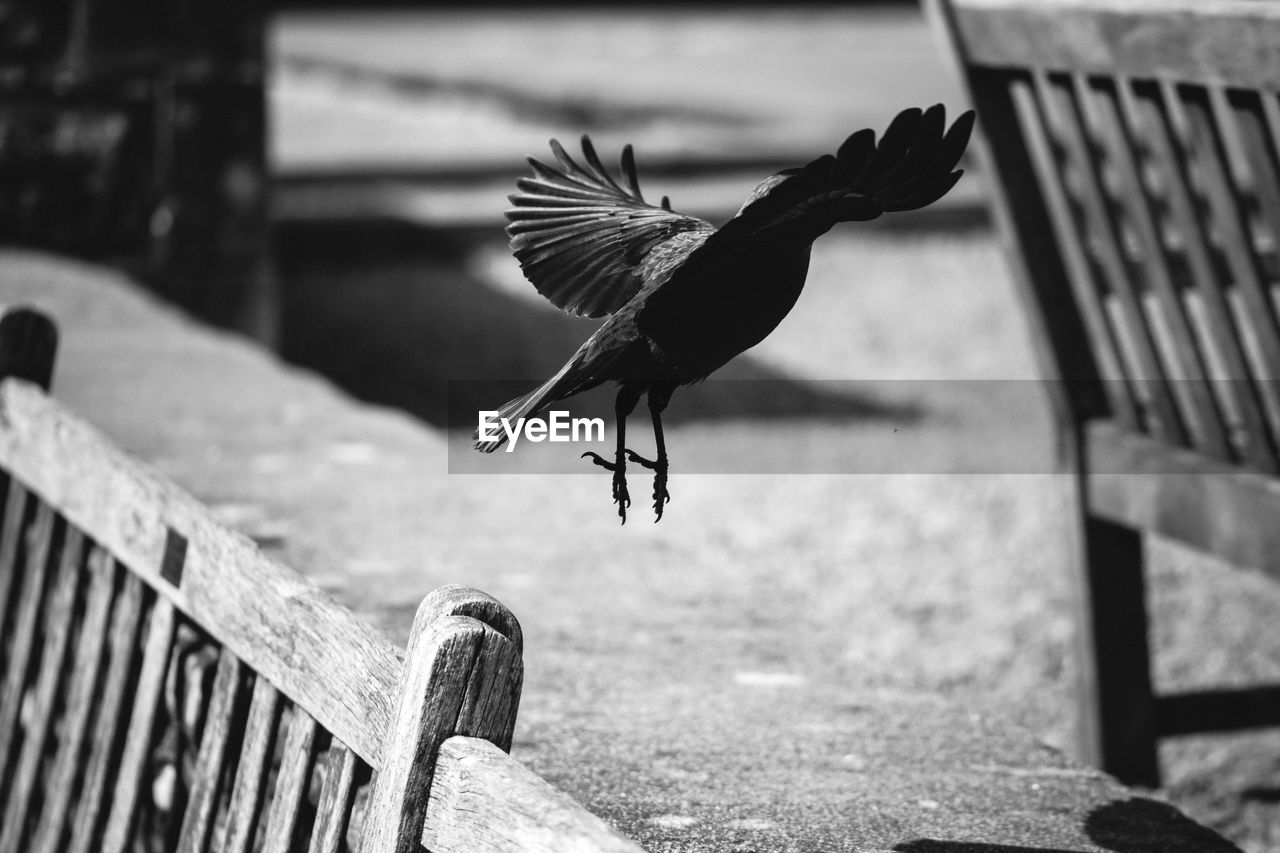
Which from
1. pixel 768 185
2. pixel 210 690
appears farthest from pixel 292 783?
pixel 768 185

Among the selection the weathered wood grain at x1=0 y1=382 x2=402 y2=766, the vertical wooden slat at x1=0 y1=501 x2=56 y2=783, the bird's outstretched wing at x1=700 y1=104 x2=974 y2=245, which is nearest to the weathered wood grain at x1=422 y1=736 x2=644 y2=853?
the weathered wood grain at x1=0 y1=382 x2=402 y2=766

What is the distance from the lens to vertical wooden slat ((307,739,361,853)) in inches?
73.1

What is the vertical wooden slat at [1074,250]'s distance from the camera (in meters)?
3.35

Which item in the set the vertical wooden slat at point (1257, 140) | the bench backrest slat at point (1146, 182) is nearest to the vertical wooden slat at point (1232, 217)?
the bench backrest slat at point (1146, 182)

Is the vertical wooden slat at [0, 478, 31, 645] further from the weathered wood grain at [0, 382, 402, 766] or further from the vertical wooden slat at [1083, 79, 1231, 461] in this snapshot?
the vertical wooden slat at [1083, 79, 1231, 461]

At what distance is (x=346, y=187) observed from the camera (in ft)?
35.5

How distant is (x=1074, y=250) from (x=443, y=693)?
7.22 feet

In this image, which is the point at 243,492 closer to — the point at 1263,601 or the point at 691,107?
the point at 1263,601

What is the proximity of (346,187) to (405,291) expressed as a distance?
2.21m

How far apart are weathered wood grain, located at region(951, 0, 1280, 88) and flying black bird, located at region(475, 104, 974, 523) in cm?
171

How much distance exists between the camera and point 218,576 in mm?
2207

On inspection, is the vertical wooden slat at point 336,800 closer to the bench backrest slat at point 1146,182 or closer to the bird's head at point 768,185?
the bird's head at point 768,185

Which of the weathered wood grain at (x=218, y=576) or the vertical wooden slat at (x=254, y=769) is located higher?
the weathered wood grain at (x=218, y=576)

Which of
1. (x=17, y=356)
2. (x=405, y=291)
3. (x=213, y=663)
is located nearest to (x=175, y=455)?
(x=17, y=356)
